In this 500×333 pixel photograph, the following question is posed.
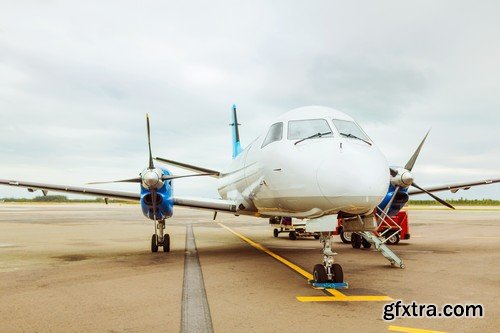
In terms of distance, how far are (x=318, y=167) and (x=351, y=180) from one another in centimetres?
61

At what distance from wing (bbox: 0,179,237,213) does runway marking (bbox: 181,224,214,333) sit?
10.6ft

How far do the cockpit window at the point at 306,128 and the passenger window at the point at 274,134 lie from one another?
0.96ft

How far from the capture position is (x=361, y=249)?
45.8 ft

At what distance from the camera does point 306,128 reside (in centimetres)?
831

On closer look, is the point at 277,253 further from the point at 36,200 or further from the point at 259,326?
the point at 36,200

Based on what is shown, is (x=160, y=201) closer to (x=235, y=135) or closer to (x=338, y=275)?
(x=338, y=275)

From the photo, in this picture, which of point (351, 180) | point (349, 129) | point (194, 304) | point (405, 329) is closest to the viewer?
point (405, 329)

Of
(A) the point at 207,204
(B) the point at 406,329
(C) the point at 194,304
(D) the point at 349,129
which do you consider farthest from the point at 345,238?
(B) the point at 406,329

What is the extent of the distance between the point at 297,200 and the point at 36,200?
154 meters

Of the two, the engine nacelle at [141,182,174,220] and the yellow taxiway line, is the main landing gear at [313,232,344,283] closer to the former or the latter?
the yellow taxiway line

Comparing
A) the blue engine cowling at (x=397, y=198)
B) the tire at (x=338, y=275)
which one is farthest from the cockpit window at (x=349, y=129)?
the blue engine cowling at (x=397, y=198)

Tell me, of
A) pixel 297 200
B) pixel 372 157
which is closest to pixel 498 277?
pixel 372 157

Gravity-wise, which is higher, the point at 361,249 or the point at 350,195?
the point at 350,195

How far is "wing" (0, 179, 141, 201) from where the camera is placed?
12.8 metres
